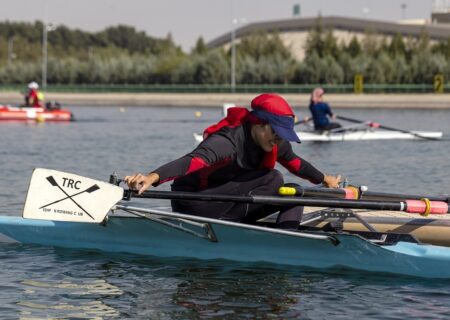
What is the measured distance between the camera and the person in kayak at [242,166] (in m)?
10.3

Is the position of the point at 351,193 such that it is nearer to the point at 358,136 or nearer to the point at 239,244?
the point at 239,244

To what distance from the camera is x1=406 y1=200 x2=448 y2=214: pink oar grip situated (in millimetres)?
10812

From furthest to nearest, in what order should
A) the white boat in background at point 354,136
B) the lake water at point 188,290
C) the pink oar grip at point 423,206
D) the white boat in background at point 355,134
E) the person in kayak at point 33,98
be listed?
the person in kayak at point 33,98 → the white boat in background at point 354,136 → the white boat in background at point 355,134 → the pink oar grip at point 423,206 → the lake water at point 188,290

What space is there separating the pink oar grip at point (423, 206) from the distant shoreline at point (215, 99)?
62701mm

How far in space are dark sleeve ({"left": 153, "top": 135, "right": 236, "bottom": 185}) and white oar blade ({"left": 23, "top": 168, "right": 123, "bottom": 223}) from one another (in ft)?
3.82

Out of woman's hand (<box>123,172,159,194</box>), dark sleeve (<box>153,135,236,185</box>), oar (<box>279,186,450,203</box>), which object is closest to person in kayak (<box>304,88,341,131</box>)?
oar (<box>279,186,450,203</box>)

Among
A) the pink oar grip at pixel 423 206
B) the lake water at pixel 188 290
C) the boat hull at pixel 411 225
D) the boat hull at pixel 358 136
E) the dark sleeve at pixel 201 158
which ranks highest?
the dark sleeve at pixel 201 158

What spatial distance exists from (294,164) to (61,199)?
2511 millimetres

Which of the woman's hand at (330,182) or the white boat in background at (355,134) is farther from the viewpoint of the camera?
the white boat in background at (355,134)

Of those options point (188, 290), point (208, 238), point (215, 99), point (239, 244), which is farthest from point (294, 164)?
point (215, 99)

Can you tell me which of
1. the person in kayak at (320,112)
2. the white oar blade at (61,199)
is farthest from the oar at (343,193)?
the person in kayak at (320,112)

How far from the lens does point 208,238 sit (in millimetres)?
11570

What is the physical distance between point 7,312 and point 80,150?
72.4ft

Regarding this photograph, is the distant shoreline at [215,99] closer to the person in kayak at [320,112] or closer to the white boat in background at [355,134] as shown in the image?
the white boat in background at [355,134]
